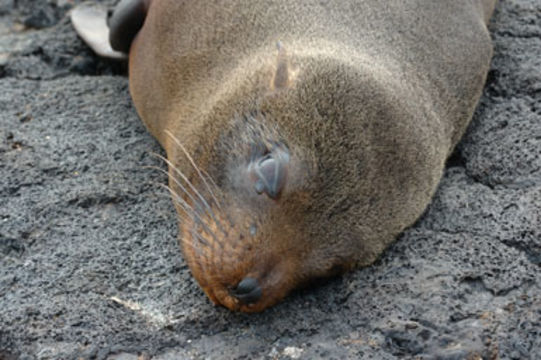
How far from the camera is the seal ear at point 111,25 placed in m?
5.04

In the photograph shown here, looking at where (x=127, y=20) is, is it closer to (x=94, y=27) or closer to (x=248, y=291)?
(x=94, y=27)

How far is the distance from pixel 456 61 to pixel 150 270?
2010 millimetres

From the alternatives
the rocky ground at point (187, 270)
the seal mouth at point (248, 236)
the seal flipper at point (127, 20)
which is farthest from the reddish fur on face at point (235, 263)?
the seal flipper at point (127, 20)

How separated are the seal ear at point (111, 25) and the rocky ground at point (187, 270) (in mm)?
476

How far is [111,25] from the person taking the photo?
202 inches

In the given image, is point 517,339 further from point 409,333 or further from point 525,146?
point 525,146

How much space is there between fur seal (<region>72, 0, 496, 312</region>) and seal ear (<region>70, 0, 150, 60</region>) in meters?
0.46

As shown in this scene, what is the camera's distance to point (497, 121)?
4617mm

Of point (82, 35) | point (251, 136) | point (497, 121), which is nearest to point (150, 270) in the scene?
point (251, 136)

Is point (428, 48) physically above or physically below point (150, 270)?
above

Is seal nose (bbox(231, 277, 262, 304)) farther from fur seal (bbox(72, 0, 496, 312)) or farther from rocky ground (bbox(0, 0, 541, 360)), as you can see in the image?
rocky ground (bbox(0, 0, 541, 360))

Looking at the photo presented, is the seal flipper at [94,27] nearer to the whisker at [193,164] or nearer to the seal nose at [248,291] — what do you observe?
the whisker at [193,164]

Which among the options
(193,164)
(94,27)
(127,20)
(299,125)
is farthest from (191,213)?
(94,27)

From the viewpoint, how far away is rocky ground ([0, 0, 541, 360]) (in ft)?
10.5
